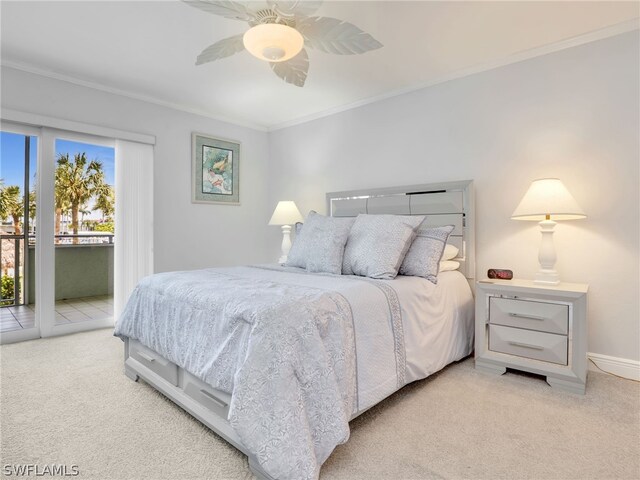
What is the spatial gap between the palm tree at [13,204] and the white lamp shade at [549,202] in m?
4.21

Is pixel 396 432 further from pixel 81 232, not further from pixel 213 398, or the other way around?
pixel 81 232

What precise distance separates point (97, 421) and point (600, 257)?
132 inches

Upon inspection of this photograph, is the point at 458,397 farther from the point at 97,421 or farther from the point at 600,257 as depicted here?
the point at 97,421

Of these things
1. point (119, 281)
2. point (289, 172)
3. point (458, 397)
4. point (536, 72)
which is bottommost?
point (458, 397)

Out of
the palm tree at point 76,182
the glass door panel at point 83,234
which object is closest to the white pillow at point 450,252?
the glass door panel at point 83,234

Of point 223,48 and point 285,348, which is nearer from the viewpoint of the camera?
point 285,348

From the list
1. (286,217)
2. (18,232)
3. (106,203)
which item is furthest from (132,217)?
(286,217)

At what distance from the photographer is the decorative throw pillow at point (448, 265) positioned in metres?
2.89

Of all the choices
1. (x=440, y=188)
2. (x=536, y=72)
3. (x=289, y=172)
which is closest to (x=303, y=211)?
(x=289, y=172)

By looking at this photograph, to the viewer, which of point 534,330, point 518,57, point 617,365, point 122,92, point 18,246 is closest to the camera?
point 534,330

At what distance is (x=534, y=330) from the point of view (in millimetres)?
2365

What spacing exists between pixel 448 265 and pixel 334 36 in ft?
6.33

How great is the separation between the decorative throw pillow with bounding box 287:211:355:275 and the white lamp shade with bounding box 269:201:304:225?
1.13 m

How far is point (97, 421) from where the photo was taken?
72.2 inches
